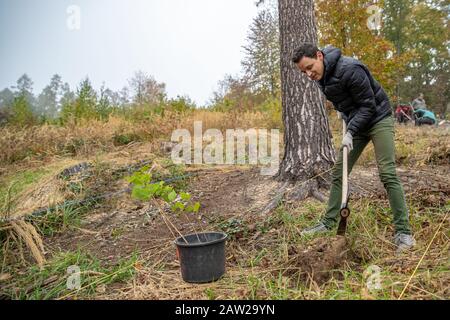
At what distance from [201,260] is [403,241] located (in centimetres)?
139

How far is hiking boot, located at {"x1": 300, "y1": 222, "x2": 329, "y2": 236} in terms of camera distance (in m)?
2.84

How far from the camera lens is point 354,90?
8.70 feet

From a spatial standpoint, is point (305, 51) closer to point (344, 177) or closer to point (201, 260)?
point (344, 177)

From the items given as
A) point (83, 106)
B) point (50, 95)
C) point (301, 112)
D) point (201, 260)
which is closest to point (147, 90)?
point (83, 106)

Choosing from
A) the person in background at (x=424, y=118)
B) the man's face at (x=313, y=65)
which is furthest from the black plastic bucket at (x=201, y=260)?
the person in background at (x=424, y=118)

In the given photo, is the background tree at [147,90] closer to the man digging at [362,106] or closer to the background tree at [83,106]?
the background tree at [83,106]

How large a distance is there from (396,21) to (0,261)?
24.3 metres

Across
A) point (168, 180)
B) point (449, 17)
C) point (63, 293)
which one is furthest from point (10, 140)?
point (449, 17)

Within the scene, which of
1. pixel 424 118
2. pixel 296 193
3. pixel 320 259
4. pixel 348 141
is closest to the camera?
pixel 320 259

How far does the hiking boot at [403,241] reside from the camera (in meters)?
2.52

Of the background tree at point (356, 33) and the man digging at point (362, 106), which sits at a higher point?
the background tree at point (356, 33)

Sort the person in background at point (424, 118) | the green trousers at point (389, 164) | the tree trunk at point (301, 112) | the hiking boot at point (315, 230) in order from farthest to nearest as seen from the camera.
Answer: the person in background at point (424, 118)
the tree trunk at point (301, 112)
the hiking boot at point (315, 230)
the green trousers at point (389, 164)

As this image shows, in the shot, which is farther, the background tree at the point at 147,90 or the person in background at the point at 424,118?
the person in background at the point at 424,118

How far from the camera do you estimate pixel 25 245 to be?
314 cm
